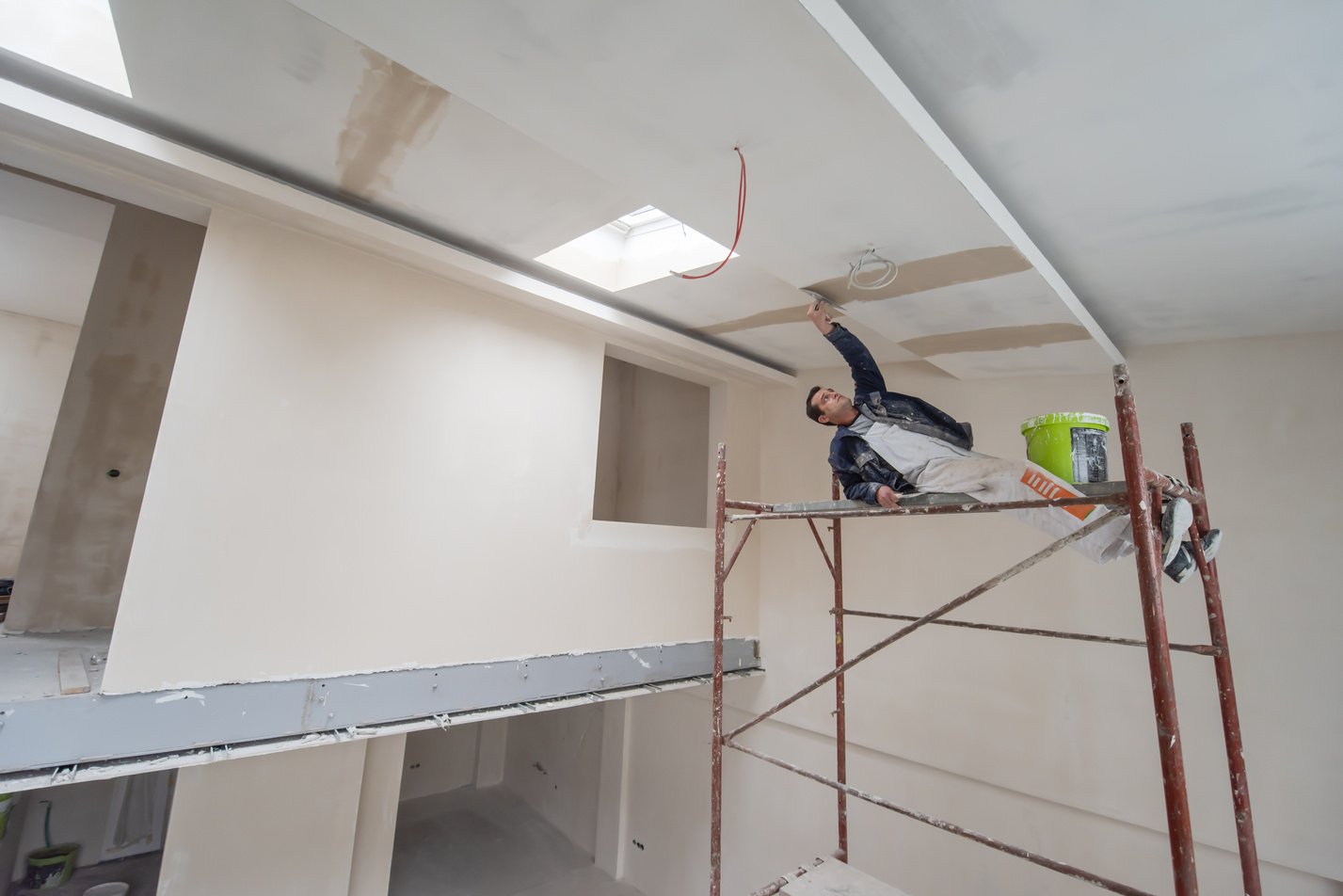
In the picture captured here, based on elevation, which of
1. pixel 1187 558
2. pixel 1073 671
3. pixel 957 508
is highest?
pixel 957 508

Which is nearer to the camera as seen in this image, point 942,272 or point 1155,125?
point 1155,125

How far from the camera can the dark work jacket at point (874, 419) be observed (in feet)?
7.20

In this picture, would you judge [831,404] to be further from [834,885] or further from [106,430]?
[106,430]

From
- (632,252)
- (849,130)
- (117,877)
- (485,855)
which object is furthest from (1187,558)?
(117,877)

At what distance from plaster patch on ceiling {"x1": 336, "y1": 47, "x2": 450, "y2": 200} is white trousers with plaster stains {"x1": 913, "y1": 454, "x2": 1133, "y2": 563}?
6.96 feet

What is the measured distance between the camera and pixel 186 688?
1.91 metres

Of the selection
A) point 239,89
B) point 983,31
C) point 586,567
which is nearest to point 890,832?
point 586,567

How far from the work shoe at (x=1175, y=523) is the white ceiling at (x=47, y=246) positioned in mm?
4855

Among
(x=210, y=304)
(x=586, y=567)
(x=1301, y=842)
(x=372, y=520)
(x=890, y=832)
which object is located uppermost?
(x=210, y=304)

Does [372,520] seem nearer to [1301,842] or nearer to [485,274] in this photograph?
[485,274]

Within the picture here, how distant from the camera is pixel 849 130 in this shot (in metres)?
1.36

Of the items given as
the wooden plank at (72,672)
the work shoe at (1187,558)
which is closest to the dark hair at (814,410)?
the work shoe at (1187,558)

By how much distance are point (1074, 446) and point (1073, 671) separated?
1.70 metres

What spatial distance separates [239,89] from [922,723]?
413cm
